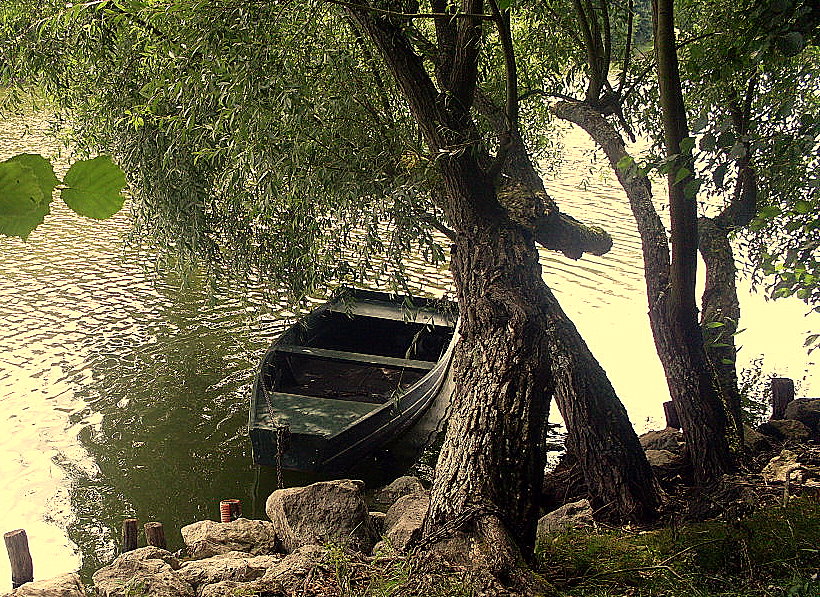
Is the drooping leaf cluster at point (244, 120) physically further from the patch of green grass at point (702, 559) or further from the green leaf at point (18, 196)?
the green leaf at point (18, 196)

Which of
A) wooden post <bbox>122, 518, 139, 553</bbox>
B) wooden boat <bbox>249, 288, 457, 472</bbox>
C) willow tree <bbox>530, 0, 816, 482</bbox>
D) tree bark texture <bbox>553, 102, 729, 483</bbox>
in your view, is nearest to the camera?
willow tree <bbox>530, 0, 816, 482</bbox>

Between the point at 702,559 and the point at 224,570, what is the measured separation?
297cm

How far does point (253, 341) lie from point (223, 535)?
4.69 m

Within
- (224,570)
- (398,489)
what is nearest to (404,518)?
(224,570)

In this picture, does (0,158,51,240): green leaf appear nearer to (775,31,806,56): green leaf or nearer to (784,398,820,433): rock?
(775,31,806,56): green leaf

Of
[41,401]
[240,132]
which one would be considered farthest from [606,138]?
[41,401]

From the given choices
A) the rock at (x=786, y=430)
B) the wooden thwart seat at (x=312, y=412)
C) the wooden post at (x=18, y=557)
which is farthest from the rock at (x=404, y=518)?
the rock at (x=786, y=430)

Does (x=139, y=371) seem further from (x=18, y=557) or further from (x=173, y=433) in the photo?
(x=18, y=557)

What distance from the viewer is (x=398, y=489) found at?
7543mm

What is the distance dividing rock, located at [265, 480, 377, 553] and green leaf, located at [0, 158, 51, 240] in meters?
5.60

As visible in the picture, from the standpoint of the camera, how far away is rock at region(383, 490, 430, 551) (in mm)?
5535

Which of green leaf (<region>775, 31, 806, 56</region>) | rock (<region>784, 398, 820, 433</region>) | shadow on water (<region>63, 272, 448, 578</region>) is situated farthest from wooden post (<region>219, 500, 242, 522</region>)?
green leaf (<region>775, 31, 806, 56</region>)

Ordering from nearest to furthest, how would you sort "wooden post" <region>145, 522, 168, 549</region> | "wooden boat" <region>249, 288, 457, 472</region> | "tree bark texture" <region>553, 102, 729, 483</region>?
"tree bark texture" <region>553, 102, 729, 483</region>, "wooden post" <region>145, 522, 168, 549</region>, "wooden boat" <region>249, 288, 457, 472</region>

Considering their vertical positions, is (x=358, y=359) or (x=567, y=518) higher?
(x=358, y=359)
